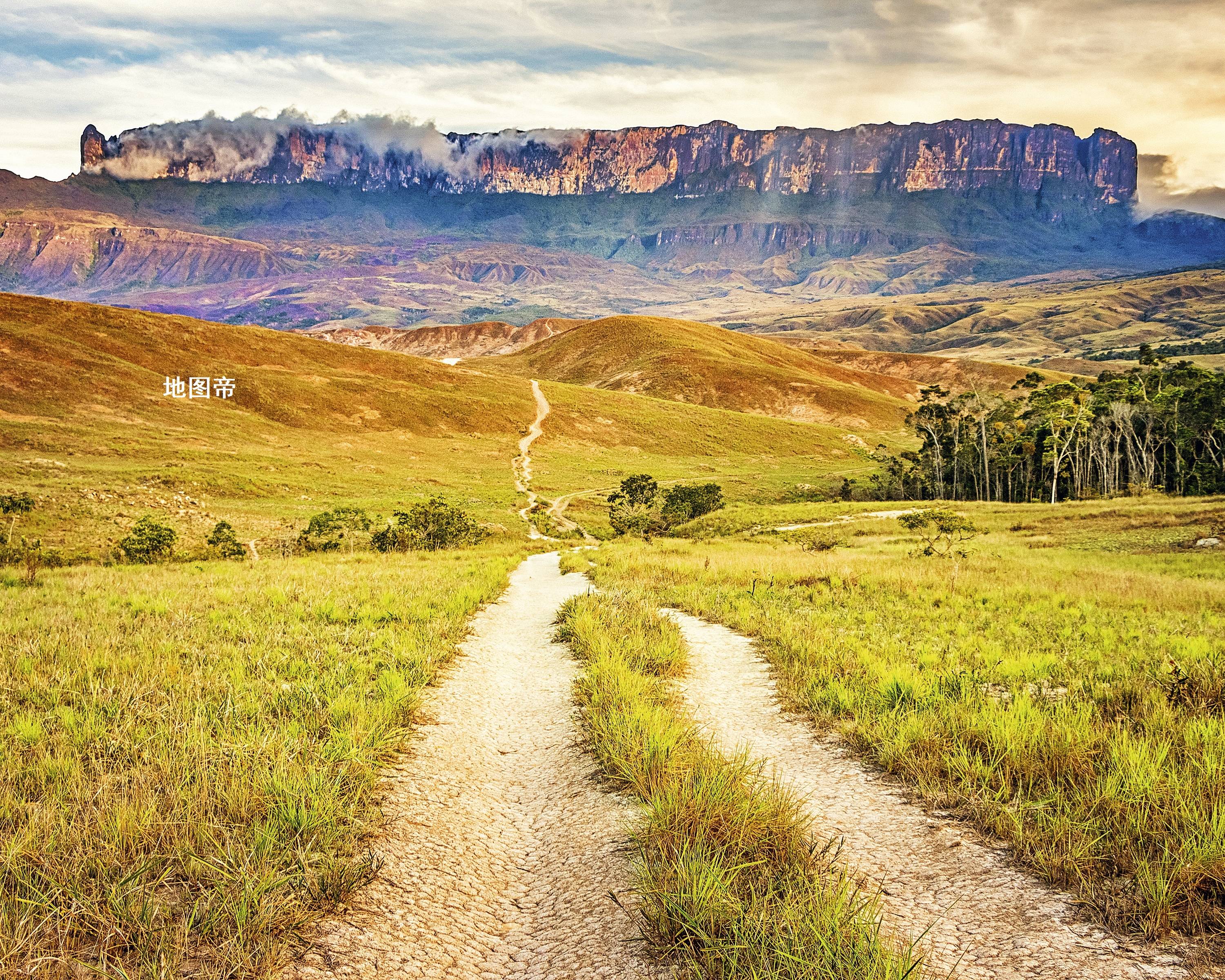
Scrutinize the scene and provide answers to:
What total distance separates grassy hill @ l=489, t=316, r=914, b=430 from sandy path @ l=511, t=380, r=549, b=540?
98.0 ft

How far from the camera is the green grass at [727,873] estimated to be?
3.62m

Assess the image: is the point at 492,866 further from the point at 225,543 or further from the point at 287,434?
the point at 287,434

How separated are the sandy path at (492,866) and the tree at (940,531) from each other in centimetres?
2440

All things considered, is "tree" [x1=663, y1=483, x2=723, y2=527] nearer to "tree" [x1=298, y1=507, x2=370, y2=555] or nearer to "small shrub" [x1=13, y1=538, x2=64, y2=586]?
"tree" [x1=298, y1=507, x2=370, y2=555]

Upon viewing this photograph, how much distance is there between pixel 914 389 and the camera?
17700cm

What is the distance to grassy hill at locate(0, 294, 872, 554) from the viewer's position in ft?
178

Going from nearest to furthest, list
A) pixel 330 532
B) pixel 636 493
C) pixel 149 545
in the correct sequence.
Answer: pixel 149 545 → pixel 330 532 → pixel 636 493

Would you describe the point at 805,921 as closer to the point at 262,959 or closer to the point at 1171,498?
the point at 262,959

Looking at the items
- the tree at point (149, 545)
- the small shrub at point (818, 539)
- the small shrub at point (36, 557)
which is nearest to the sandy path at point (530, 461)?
the small shrub at point (818, 539)

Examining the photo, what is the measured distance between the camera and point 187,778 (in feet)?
17.8

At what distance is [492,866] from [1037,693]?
24.5 feet

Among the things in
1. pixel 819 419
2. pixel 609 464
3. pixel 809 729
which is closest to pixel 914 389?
pixel 819 419

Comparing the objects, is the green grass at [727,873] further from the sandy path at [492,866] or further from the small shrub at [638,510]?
the small shrub at [638,510]

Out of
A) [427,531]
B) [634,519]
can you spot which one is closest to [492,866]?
[427,531]
